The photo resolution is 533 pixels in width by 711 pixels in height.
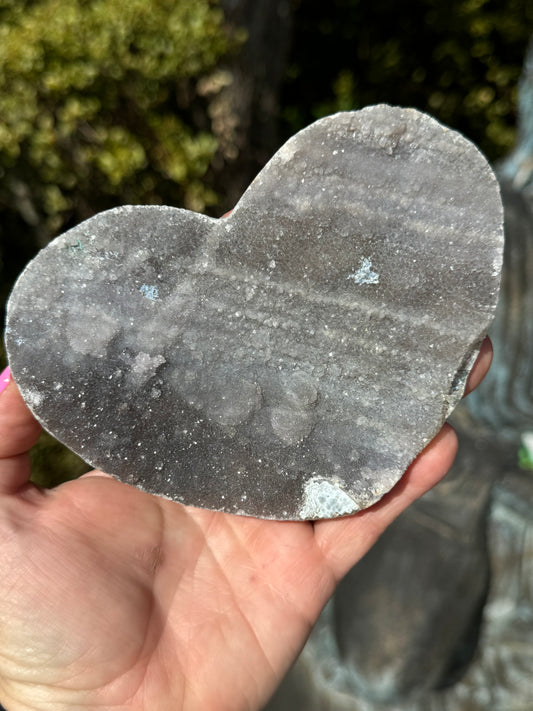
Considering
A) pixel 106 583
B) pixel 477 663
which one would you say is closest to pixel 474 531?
pixel 477 663

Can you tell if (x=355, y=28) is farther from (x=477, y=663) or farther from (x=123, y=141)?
(x=477, y=663)

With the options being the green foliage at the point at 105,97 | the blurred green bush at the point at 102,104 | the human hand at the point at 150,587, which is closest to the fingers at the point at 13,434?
the human hand at the point at 150,587

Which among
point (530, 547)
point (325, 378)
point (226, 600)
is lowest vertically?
point (530, 547)

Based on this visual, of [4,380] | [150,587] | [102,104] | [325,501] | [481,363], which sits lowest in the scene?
[150,587]

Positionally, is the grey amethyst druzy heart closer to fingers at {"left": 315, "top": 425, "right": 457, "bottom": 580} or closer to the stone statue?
fingers at {"left": 315, "top": 425, "right": 457, "bottom": 580}

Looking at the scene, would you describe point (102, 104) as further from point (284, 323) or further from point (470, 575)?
point (470, 575)

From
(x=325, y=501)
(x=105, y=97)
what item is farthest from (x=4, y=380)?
(x=105, y=97)

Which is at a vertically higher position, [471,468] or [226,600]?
[226,600]

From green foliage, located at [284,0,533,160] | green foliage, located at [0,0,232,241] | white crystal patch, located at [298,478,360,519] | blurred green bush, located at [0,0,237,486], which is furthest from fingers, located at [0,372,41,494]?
green foliage, located at [284,0,533,160]
